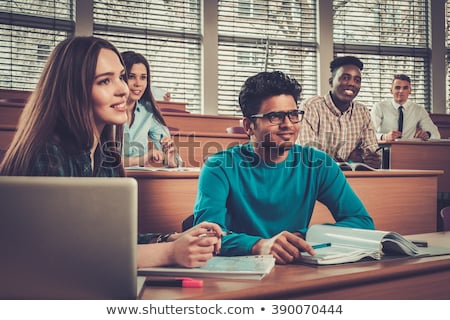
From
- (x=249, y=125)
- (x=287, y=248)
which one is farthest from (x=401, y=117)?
(x=287, y=248)

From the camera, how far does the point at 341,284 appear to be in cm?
91

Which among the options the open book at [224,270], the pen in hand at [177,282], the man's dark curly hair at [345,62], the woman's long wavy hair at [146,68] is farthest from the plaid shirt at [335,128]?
the pen in hand at [177,282]

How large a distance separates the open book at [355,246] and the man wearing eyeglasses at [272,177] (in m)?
0.30

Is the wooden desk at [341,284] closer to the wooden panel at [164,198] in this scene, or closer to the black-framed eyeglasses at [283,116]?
the black-framed eyeglasses at [283,116]

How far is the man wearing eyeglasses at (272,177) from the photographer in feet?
5.39

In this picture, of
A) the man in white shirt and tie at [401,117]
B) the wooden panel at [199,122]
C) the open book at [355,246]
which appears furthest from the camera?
the man in white shirt and tie at [401,117]

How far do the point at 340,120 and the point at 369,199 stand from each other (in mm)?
1103

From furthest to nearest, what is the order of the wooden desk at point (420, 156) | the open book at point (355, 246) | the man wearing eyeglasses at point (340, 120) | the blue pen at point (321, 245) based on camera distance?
the wooden desk at point (420, 156), the man wearing eyeglasses at point (340, 120), the blue pen at point (321, 245), the open book at point (355, 246)

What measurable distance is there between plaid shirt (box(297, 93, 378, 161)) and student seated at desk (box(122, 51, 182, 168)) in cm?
89

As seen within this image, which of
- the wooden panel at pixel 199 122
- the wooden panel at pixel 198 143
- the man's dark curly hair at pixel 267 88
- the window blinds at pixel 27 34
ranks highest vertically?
the window blinds at pixel 27 34

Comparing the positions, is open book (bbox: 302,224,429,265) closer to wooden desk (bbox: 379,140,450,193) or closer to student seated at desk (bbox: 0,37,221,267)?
student seated at desk (bbox: 0,37,221,267)
